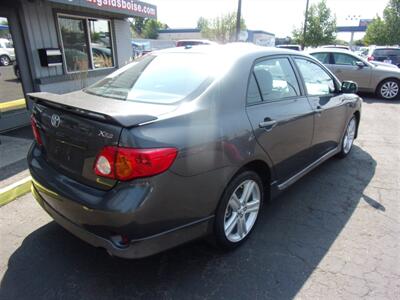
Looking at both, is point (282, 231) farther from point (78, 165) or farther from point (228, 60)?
point (78, 165)

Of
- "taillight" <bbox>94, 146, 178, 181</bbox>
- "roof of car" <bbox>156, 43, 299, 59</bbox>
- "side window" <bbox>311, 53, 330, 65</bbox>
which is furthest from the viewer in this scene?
"side window" <bbox>311, 53, 330, 65</bbox>

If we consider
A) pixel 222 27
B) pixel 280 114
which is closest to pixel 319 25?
pixel 222 27

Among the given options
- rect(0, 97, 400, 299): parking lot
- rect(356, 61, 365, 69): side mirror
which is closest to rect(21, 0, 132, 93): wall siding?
rect(0, 97, 400, 299): parking lot

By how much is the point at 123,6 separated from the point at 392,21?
100 ft

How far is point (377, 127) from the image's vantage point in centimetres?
707

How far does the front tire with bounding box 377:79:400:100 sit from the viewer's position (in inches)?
413

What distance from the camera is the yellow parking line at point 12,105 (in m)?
6.31

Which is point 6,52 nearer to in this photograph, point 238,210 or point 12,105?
point 12,105

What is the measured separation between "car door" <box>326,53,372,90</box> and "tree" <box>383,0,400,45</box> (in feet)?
79.4

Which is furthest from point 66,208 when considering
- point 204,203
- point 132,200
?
point 204,203

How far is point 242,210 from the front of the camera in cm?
281

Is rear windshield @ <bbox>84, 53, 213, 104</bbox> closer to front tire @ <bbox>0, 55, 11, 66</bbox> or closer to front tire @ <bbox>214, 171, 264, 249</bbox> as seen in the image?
front tire @ <bbox>214, 171, 264, 249</bbox>

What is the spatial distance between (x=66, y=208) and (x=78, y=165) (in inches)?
12.7

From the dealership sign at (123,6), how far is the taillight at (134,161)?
217 inches
